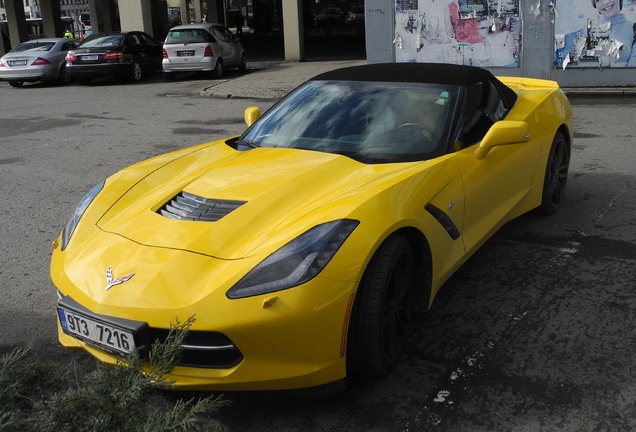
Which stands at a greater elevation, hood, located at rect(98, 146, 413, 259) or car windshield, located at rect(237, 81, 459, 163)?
car windshield, located at rect(237, 81, 459, 163)

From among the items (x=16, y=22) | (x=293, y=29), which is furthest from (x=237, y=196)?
(x=16, y=22)

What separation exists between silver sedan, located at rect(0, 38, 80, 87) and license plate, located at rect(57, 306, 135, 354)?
17.7m

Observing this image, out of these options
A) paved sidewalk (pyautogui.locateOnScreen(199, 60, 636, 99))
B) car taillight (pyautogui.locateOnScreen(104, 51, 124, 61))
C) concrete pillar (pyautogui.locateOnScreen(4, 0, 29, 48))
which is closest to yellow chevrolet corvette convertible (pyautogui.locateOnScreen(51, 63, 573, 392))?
paved sidewalk (pyautogui.locateOnScreen(199, 60, 636, 99))

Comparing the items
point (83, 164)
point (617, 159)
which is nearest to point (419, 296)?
point (617, 159)

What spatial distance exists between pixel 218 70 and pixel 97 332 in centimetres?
1682

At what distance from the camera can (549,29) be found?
13.7 m

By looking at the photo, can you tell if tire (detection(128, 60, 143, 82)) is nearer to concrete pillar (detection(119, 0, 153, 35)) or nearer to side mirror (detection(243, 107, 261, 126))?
concrete pillar (detection(119, 0, 153, 35))

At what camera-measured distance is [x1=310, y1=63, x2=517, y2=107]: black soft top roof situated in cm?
441

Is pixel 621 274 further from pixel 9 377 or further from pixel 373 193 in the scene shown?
pixel 9 377

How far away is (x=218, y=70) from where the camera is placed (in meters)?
19.0

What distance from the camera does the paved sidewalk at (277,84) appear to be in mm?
13055

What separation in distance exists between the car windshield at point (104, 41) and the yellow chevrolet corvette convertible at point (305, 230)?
15589 millimetres

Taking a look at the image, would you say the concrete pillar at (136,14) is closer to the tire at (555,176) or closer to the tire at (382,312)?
the tire at (555,176)

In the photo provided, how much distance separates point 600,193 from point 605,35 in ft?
27.3
